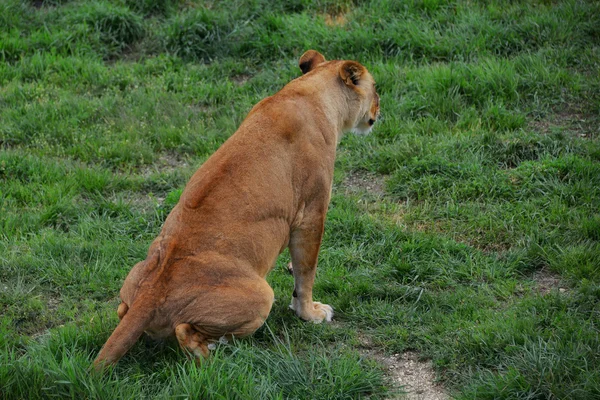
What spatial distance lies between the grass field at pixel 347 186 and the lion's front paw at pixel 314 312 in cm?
8

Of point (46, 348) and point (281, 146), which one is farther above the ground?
point (281, 146)

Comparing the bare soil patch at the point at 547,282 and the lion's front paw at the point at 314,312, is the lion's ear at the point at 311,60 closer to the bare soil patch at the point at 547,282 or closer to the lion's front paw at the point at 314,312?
the lion's front paw at the point at 314,312

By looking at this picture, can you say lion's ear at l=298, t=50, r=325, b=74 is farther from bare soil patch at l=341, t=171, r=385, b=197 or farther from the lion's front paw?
the lion's front paw

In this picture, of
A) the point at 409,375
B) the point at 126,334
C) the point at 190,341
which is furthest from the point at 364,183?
the point at 126,334

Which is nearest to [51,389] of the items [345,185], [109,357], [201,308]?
[109,357]

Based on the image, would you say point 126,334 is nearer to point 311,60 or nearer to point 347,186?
point 311,60

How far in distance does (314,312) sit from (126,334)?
1.60m

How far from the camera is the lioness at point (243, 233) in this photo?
18.0ft

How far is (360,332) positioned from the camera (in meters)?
6.41

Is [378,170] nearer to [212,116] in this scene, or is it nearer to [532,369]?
[212,116]

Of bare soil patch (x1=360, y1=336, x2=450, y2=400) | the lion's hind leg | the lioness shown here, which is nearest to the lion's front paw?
the lioness

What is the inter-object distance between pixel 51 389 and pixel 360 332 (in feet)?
7.47

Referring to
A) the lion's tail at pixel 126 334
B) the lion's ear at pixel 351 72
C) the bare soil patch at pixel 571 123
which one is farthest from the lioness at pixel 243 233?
the bare soil patch at pixel 571 123

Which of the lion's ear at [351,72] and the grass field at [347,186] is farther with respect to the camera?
the lion's ear at [351,72]
